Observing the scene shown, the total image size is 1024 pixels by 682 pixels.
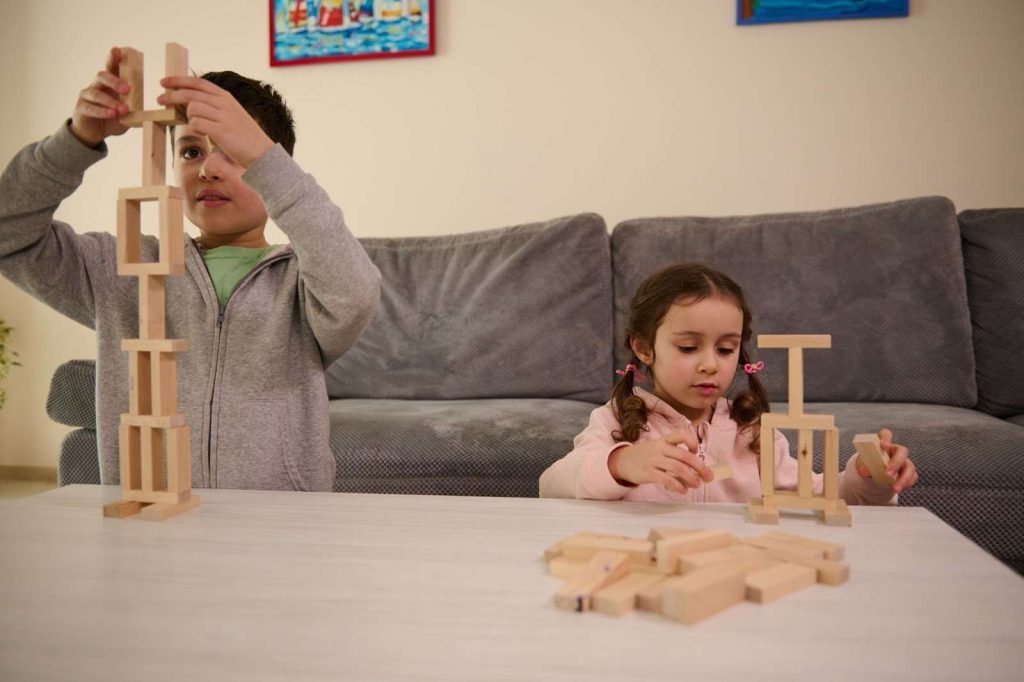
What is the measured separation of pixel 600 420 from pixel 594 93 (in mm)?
1739

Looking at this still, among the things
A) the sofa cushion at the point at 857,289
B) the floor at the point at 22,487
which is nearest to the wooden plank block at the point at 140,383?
the sofa cushion at the point at 857,289

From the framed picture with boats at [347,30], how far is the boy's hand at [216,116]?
1960 mm

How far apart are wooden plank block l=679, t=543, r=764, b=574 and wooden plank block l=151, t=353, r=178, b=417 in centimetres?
54

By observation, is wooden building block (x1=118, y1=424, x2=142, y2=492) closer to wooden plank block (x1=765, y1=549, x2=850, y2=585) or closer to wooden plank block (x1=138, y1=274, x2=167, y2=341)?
wooden plank block (x1=138, y1=274, x2=167, y2=341)

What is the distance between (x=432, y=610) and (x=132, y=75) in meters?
0.67

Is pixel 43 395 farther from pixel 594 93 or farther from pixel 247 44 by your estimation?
pixel 594 93

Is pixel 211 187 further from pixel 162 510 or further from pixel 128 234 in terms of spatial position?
pixel 162 510

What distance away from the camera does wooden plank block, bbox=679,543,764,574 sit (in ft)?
1.80

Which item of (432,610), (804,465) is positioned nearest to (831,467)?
(804,465)

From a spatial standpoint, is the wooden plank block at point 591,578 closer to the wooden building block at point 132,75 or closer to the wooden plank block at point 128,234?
the wooden plank block at point 128,234

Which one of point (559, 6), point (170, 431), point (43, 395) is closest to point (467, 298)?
point (559, 6)

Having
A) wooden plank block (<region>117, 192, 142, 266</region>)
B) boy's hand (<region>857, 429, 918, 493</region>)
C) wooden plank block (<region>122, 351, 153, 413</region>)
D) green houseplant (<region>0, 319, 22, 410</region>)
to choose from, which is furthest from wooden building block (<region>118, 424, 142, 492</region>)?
green houseplant (<region>0, 319, 22, 410</region>)

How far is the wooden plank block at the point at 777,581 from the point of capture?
1.68 ft

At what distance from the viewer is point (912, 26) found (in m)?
2.40
